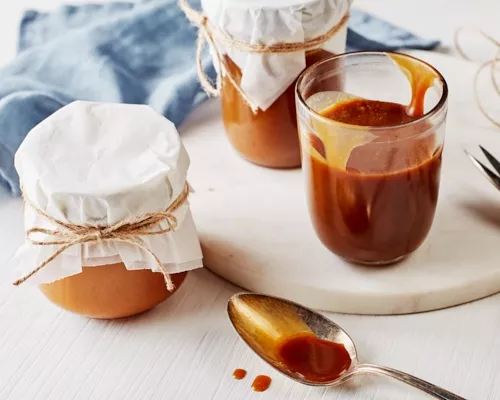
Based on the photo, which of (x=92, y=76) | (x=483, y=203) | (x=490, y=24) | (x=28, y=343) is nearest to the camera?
(x=28, y=343)

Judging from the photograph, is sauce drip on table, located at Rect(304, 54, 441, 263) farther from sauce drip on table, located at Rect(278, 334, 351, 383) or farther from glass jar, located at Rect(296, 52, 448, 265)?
sauce drip on table, located at Rect(278, 334, 351, 383)

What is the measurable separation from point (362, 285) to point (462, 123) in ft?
1.18

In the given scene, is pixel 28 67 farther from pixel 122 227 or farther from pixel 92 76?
pixel 122 227

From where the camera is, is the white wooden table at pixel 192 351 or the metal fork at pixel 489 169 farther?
the metal fork at pixel 489 169

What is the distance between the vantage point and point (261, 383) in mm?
854

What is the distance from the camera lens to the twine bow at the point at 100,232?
824 millimetres

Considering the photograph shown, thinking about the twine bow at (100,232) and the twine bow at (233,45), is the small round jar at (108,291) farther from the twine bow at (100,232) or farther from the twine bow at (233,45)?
the twine bow at (233,45)

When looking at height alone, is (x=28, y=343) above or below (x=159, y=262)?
below

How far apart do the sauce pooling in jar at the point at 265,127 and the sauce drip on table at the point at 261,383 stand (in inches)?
13.9

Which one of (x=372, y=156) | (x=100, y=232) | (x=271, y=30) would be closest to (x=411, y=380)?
(x=372, y=156)

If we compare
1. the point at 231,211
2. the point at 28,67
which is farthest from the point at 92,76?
the point at 231,211

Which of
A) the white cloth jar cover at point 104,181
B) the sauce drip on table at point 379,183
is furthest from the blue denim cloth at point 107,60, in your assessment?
the sauce drip on table at point 379,183

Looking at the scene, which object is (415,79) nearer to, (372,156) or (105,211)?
(372,156)

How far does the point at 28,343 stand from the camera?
929 mm
